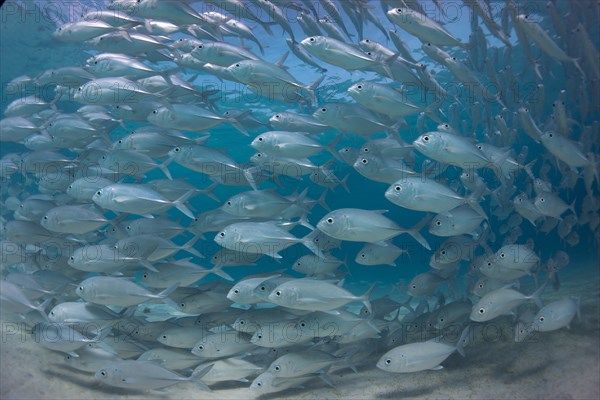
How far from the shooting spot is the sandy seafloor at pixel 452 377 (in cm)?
438

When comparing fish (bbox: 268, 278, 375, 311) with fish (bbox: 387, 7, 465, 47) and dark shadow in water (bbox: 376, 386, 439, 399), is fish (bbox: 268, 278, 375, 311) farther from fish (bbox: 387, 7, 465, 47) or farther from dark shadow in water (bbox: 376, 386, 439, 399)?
fish (bbox: 387, 7, 465, 47)

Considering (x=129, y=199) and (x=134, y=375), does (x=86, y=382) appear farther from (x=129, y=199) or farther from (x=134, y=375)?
(x=129, y=199)

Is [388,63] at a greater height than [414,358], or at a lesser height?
greater

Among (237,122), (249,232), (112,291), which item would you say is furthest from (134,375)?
(237,122)

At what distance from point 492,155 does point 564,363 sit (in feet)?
9.12

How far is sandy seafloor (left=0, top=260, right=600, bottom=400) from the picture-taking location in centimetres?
438

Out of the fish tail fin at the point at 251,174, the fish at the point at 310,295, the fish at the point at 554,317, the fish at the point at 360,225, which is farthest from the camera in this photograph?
the fish tail fin at the point at 251,174

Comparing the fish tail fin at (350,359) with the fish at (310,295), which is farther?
the fish tail fin at (350,359)

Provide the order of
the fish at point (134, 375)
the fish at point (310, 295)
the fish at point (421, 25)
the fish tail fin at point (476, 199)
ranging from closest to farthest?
1. the fish at point (134, 375)
2. the fish at point (310, 295)
3. the fish tail fin at point (476, 199)
4. the fish at point (421, 25)

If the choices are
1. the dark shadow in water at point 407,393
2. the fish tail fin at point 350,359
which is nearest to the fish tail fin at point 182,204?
the fish tail fin at point 350,359

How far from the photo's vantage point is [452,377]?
5141mm

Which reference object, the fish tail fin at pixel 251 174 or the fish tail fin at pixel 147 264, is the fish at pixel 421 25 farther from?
the fish tail fin at pixel 147 264

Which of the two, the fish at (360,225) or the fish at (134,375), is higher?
the fish at (360,225)

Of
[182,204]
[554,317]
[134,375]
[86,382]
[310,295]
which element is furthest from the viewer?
[182,204]
